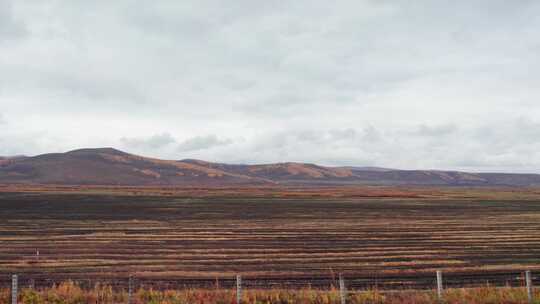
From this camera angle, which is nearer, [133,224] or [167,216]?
[133,224]

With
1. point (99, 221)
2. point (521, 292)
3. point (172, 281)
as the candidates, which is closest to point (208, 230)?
point (99, 221)

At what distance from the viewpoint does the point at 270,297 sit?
1623 centimetres

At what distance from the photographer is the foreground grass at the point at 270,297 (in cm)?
1506

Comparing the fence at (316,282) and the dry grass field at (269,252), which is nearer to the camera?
the fence at (316,282)

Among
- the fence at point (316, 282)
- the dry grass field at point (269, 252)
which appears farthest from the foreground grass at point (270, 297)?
the dry grass field at point (269, 252)

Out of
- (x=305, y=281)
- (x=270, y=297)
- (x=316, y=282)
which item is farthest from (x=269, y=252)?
(x=270, y=297)

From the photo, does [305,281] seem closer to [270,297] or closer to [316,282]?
[316,282]

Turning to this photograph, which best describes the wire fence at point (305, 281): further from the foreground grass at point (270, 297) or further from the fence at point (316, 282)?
the foreground grass at point (270, 297)

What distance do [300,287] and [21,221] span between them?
40090 mm

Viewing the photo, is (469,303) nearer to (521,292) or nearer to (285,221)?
(521,292)

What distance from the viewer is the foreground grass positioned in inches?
593

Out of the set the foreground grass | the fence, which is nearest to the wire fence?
the fence

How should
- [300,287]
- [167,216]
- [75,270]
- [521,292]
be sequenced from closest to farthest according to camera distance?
1. [521,292]
2. [300,287]
3. [75,270]
4. [167,216]

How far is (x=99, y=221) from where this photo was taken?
160 feet
